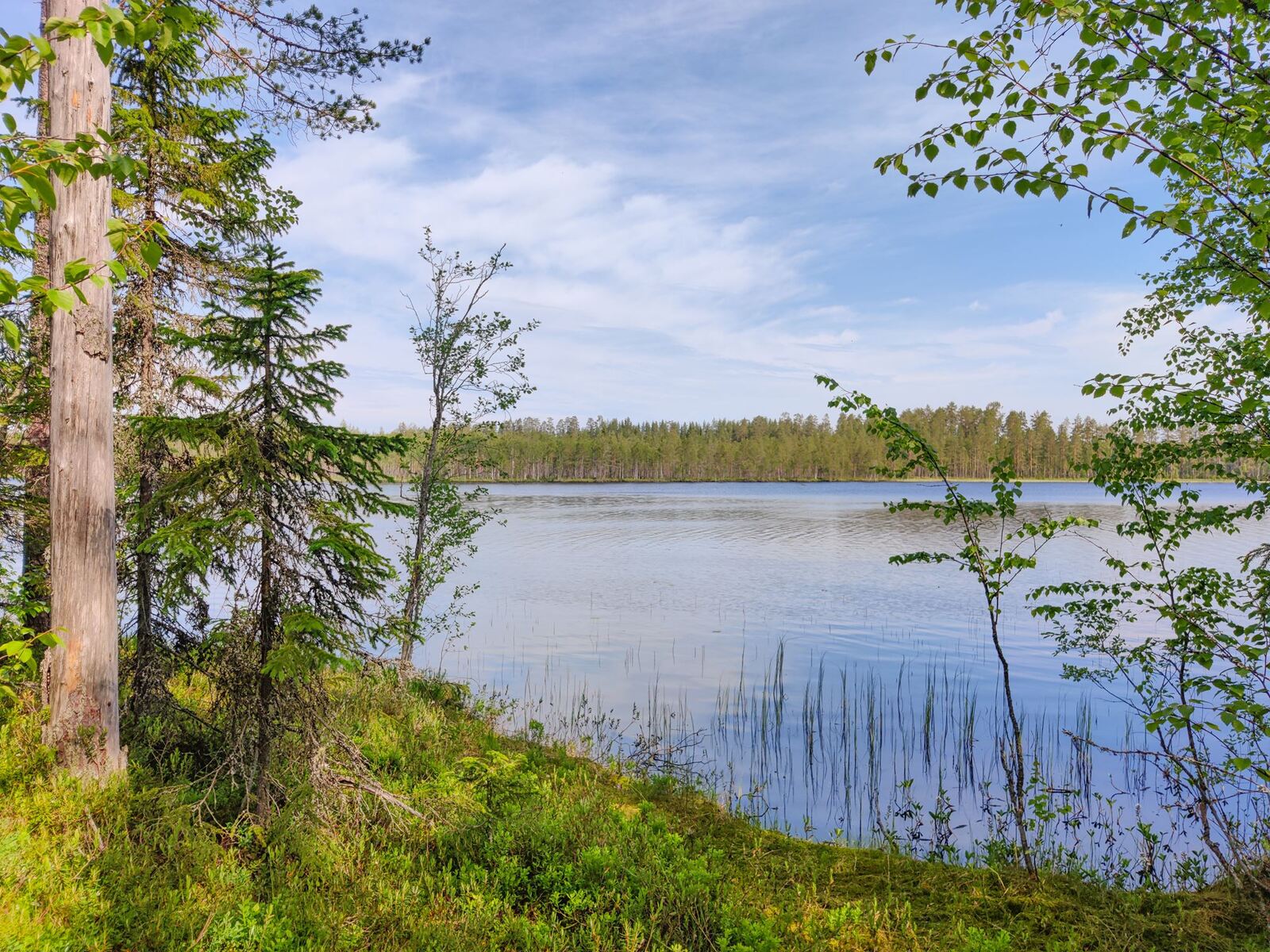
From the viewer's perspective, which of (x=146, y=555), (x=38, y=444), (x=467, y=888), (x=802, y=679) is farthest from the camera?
(x=802, y=679)

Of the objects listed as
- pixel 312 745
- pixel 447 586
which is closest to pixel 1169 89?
pixel 312 745

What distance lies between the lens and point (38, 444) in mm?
8156

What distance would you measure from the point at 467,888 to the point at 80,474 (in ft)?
15.4

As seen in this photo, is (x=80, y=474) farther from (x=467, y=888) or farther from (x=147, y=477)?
(x=467, y=888)

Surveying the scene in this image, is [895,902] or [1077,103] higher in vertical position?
[1077,103]

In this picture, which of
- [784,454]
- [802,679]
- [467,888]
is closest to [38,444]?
[467,888]

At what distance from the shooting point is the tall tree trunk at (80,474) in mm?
5633

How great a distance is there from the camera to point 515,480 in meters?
138

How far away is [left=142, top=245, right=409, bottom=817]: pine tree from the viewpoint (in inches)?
203

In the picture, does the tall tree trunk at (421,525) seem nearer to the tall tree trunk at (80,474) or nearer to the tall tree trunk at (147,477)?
the tall tree trunk at (147,477)

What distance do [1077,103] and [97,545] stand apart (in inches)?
303

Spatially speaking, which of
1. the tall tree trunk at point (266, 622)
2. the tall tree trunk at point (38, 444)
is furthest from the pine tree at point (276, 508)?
the tall tree trunk at point (38, 444)

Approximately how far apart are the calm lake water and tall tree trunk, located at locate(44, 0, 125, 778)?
20.9 feet

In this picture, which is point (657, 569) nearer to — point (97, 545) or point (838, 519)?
point (97, 545)
